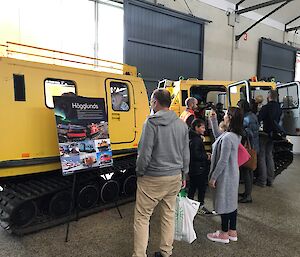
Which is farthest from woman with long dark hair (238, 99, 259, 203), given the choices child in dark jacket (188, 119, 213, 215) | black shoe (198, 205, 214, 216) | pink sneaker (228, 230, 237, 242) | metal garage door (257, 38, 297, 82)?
metal garage door (257, 38, 297, 82)

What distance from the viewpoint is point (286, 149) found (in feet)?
20.2

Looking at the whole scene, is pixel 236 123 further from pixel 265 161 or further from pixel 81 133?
pixel 265 161

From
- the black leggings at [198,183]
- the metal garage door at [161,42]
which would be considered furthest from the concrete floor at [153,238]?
the metal garage door at [161,42]

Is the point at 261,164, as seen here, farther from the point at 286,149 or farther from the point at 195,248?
the point at 195,248

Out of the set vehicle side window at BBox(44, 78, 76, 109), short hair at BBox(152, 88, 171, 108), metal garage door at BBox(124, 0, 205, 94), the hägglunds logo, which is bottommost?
the hägglunds logo

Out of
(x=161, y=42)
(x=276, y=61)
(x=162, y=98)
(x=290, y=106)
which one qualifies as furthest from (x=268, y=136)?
(x=276, y=61)

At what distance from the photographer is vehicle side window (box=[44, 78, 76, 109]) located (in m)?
3.70

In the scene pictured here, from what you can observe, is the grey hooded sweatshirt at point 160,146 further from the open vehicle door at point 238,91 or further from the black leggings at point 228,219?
the open vehicle door at point 238,91

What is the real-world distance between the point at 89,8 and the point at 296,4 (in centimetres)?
953

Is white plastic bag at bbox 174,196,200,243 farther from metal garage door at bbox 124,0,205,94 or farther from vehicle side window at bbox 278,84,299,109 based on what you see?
metal garage door at bbox 124,0,205,94

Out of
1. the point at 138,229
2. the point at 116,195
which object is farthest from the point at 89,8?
the point at 138,229

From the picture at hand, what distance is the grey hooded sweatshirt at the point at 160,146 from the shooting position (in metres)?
2.49

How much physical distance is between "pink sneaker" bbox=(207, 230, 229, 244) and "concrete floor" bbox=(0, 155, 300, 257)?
7 cm

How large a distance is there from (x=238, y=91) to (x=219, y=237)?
11.8ft
